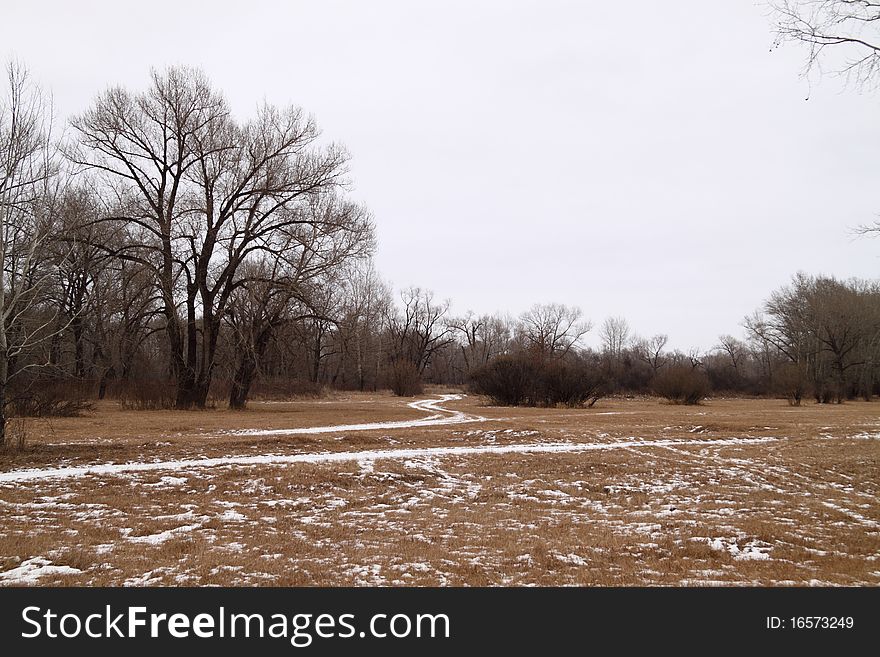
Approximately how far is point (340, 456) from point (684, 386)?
33.5 m

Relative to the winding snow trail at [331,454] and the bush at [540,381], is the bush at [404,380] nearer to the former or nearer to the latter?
the bush at [540,381]

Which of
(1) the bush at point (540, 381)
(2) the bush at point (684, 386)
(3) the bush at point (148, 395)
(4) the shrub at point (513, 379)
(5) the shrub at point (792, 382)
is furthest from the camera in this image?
(5) the shrub at point (792, 382)

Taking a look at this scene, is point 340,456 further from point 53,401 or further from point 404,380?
point 404,380

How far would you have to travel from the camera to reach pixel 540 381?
3672 centimetres

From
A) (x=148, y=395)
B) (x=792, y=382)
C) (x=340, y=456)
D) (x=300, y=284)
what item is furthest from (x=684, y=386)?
(x=148, y=395)

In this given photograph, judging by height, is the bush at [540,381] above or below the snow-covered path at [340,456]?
above

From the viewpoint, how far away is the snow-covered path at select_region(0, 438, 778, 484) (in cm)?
1121

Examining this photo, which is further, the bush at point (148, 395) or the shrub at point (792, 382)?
the shrub at point (792, 382)

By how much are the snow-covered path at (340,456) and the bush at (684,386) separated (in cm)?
2348

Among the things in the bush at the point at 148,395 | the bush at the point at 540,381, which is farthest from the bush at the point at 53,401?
the bush at the point at 540,381

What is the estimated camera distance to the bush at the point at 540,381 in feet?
119

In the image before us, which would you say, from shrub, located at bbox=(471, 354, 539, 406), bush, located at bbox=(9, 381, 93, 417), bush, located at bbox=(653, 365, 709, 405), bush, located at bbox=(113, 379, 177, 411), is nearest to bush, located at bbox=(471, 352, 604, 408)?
shrub, located at bbox=(471, 354, 539, 406)

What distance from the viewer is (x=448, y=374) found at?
104 m

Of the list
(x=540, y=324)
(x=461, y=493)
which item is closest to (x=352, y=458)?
(x=461, y=493)
